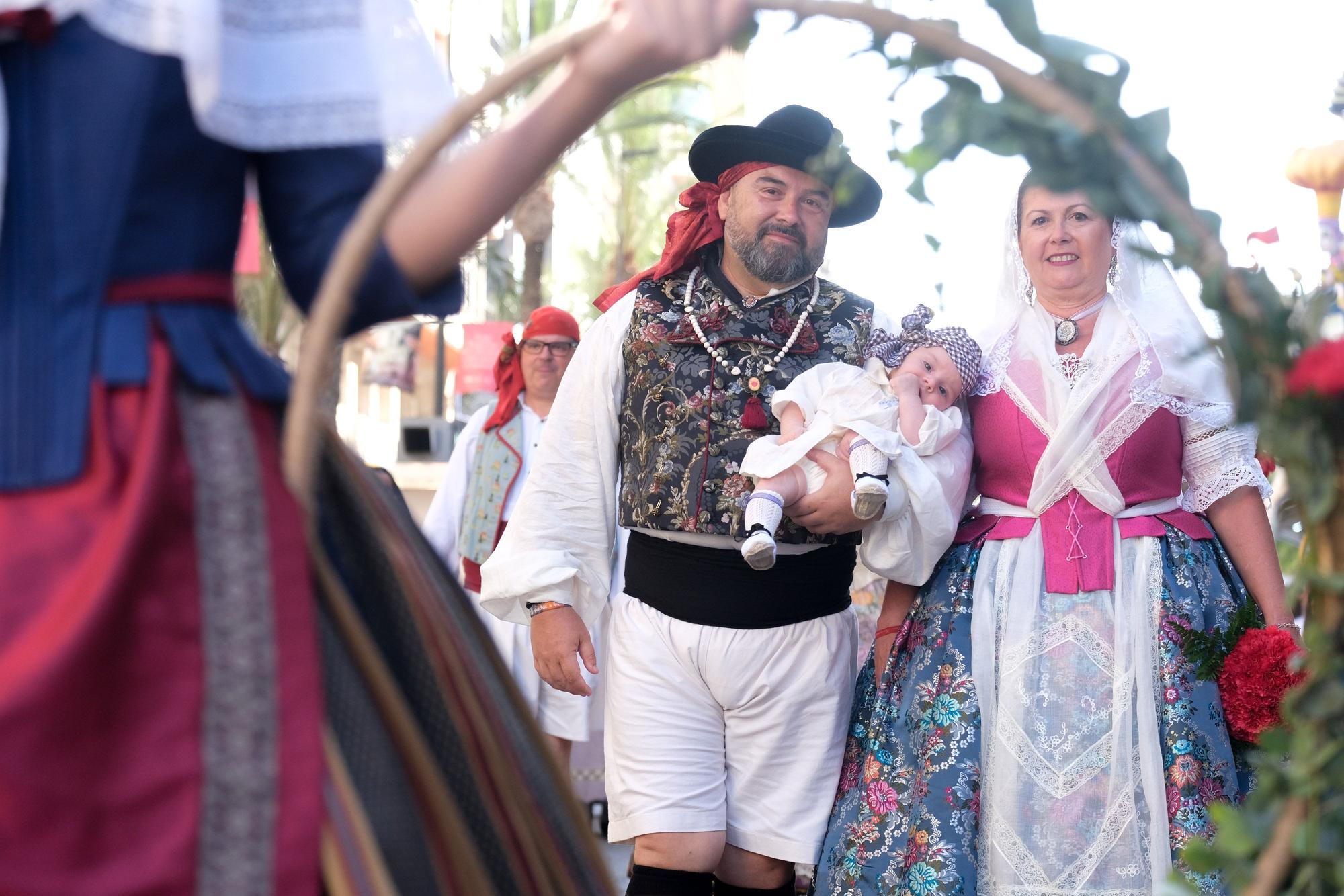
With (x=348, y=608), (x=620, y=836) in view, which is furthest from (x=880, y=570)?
(x=348, y=608)

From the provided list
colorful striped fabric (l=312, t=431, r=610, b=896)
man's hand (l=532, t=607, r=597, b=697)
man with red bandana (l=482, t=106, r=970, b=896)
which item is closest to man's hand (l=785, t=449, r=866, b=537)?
man with red bandana (l=482, t=106, r=970, b=896)

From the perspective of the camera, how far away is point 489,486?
5926 millimetres

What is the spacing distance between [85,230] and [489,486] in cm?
469

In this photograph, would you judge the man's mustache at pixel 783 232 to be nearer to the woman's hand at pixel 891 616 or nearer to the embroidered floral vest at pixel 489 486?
the woman's hand at pixel 891 616

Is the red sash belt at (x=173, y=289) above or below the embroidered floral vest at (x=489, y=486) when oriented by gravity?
above

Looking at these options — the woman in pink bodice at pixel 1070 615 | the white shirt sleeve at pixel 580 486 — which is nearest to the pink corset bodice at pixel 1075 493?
the woman in pink bodice at pixel 1070 615

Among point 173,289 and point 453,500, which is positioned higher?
point 173,289

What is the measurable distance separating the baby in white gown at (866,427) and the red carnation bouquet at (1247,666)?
0.68 meters

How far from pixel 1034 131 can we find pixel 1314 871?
30.5 inches

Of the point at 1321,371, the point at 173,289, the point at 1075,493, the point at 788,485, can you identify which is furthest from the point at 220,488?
the point at 1075,493

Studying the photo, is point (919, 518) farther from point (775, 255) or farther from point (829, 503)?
point (775, 255)

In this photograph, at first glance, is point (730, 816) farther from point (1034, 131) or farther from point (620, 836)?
point (1034, 131)

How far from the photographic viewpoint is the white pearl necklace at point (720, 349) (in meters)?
3.44

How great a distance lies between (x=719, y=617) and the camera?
3.34 m
